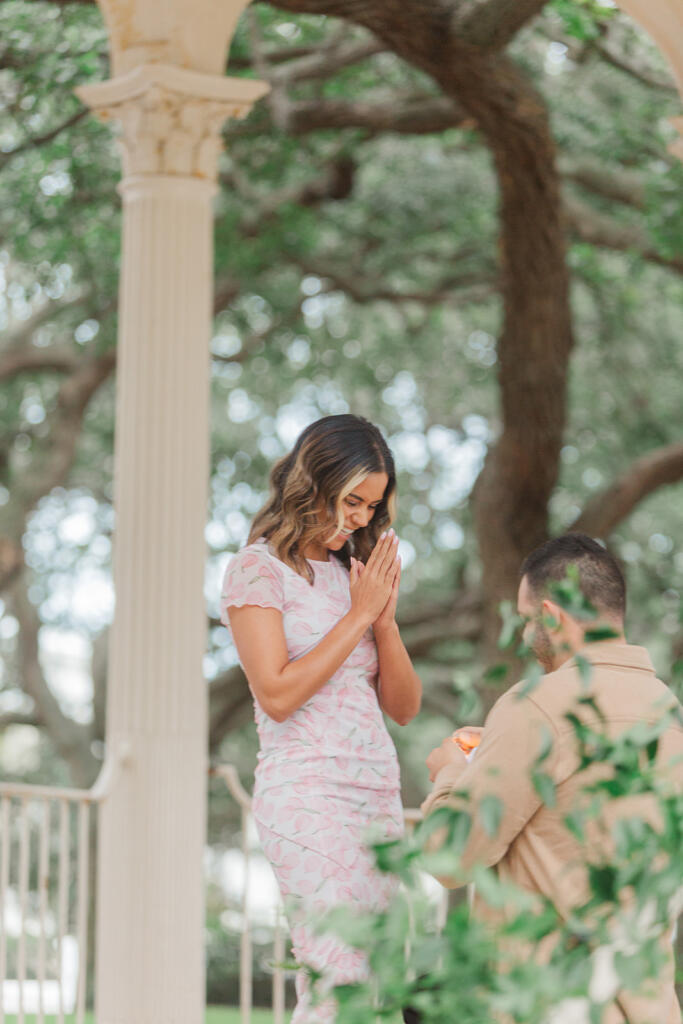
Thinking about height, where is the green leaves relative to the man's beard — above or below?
above

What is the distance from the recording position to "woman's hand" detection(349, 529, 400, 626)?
2.38 meters

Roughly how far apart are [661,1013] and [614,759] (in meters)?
0.65

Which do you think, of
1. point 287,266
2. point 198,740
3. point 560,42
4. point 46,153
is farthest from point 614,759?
point 287,266

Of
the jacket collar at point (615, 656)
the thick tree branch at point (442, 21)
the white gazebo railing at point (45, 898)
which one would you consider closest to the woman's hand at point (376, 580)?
the jacket collar at point (615, 656)

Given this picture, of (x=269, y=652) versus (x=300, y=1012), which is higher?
(x=269, y=652)

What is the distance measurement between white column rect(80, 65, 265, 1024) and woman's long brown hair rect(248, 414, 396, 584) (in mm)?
1998

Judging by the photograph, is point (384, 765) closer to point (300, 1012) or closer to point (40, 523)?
point (300, 1012)

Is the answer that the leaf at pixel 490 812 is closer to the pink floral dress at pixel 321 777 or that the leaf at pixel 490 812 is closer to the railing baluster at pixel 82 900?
the pink floral dress at pixel 321 777

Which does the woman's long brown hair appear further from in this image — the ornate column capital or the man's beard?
the ornate column capital

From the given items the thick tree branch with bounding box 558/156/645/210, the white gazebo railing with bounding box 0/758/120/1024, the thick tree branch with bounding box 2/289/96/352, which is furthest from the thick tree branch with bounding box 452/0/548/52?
the thick tree branch with bounding box 2/289/96/352

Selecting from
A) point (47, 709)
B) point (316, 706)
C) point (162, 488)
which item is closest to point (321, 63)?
point (162, 488)

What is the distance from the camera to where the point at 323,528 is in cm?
251

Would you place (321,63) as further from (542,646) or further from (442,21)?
(542,646)

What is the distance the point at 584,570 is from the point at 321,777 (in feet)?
1.92
